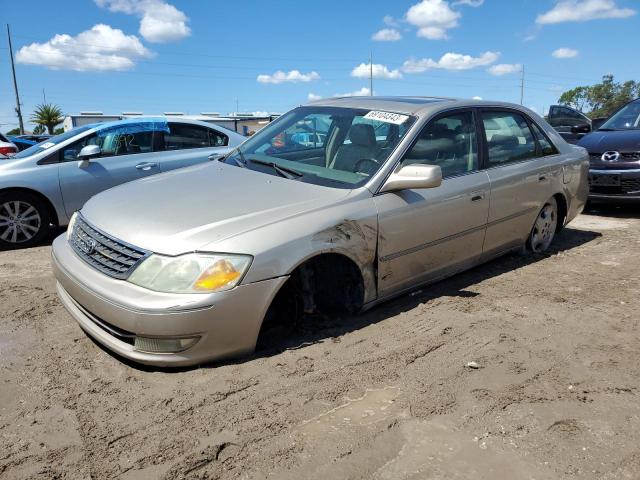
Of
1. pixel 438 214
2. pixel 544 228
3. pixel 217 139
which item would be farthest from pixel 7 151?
pixel 544 228

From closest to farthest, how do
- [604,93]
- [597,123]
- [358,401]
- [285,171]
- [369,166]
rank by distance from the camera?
[358,401]
[369,166]
[285,171]
[597,123]
[604,93]

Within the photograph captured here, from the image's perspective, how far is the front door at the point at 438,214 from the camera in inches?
145

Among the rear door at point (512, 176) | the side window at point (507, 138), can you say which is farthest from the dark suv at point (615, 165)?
the side window at point (507, 138)

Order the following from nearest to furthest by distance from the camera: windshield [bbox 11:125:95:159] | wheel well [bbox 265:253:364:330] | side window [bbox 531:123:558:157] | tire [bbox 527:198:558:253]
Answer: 1. wheel well [bbox 265:253:364:330]
2. side window [bbox 531:123:558:157]
3. tire [bbox 527:198:558:253]
4. windshield [bbox 11:125:95:159]

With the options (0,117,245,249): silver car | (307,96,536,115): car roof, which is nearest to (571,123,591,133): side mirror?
(307,96,536,115): car roof

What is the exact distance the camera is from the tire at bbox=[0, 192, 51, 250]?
6.07 meters

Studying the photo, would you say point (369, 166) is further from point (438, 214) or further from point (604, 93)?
point (604, 93)

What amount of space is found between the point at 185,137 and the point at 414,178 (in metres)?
4.52

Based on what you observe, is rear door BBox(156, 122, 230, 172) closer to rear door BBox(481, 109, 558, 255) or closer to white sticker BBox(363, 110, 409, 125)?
white sticker BBox(363, 110, 409, 125)

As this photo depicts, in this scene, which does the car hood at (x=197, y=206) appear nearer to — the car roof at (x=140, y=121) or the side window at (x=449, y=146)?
the side window at (x=449, y=146)

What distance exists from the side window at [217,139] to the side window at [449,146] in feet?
13.3

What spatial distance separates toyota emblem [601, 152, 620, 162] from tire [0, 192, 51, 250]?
7417 mm

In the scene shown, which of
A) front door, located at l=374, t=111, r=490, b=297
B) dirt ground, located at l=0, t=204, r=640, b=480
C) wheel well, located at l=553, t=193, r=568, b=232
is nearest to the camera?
dirt ground, located at l=0, t=204, r=640, b=480

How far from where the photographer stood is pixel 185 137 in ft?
23.7
